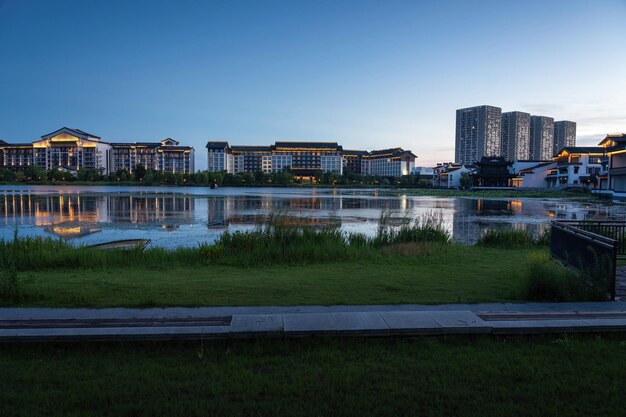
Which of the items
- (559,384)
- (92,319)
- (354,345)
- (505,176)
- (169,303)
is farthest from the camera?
(505,176)

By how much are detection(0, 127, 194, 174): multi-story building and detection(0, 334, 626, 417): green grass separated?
6932 inches

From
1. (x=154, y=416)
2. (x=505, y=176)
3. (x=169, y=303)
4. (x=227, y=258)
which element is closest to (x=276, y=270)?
(x=227, y=258)

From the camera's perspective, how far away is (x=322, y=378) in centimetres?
450

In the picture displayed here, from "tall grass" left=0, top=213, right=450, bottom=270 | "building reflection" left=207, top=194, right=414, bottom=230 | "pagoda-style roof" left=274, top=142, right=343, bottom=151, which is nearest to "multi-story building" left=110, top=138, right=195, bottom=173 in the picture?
"pagoda-style roof" left=274, top=142, right=343, bottom=151

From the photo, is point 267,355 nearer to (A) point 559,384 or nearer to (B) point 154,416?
(B) point 154,416

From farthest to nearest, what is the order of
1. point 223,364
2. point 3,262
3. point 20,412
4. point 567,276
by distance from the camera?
1. point 3,262
2. point 567,276
3. point 223,364
4. point 20,412

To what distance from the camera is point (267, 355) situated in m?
5.09

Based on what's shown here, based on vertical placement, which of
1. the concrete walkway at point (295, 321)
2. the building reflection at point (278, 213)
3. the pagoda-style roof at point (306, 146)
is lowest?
the building reflection at point (278, 213)

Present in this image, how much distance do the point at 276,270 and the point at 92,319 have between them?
17.4 ft

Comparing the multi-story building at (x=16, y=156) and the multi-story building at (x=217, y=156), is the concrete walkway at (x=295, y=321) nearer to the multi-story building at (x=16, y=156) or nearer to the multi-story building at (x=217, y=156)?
the multi-story building at (x=217, y=156)

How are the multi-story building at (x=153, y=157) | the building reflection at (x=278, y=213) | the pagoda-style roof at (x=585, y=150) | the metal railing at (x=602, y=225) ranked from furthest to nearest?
the multi-story building at (x=153, y=157) → the pagoda-style roof at (x=585, y=150) → the building reflection at (x=278, y=213) → the metal railing at (x=602, y=225)

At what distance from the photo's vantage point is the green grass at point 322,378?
155 inches

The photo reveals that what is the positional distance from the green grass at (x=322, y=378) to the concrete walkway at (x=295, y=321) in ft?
0.41

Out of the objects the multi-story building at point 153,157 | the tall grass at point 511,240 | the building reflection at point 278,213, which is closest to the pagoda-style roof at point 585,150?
the building reflection at point 278,213
